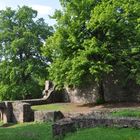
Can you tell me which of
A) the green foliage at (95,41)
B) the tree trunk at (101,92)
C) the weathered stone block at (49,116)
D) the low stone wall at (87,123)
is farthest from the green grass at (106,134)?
the tree trunk at (101,92)

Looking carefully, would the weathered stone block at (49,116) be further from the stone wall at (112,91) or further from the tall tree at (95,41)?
the stone wall at (112,91)

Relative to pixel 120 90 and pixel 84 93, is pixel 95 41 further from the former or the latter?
pixel 84 93

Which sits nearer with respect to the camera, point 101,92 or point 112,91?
point 101,92

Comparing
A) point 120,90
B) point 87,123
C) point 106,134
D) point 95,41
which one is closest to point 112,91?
point 120,90

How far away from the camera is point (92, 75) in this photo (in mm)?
31391

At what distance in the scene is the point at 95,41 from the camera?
30.9m

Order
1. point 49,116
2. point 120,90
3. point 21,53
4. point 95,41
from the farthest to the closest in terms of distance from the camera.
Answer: point 21,53, point 120,90, point 95,41, point 49,116

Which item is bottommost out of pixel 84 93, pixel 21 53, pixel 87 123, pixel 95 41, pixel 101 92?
pixel 87 123

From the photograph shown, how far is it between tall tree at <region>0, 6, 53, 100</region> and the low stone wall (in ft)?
90.1

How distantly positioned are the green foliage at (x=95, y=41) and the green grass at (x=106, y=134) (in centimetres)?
1416

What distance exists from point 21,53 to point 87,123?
30.2 metres

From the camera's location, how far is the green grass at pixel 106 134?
545 inches

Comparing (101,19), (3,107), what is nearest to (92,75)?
(101,19)

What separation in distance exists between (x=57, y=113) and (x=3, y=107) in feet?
34.0
